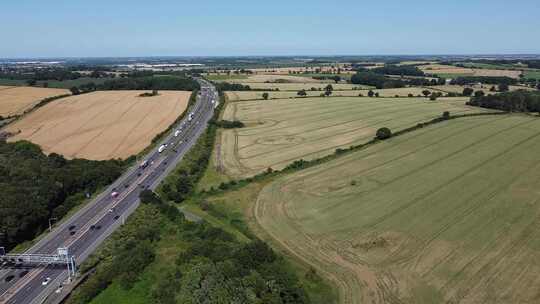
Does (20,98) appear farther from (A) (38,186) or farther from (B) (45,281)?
(B) (45,281)

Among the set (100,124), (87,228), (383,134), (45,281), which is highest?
(383,134)

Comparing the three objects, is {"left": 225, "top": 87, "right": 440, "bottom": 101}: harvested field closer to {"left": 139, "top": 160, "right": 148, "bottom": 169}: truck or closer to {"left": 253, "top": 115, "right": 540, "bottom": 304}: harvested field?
{"left": 139, "top": 160, "right": 148, "bottom": 169}: truck

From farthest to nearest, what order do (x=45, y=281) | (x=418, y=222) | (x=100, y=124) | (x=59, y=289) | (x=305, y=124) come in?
(x=100, y=124)
(x=305, y=124)
(x=418, y=222)
(x=45, y=281)
(x=59, y=289)

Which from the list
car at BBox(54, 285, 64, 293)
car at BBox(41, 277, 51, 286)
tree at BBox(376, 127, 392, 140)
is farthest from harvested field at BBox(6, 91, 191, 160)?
tree at BBox(376, 127, 392, 140)

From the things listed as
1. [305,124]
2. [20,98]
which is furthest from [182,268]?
[20,98]

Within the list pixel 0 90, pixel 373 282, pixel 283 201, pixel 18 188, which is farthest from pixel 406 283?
pixel 0 90

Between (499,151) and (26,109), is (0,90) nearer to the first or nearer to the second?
(26,109)
